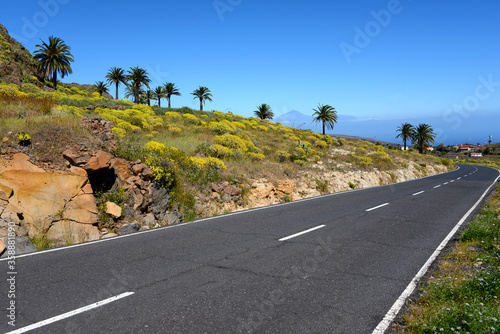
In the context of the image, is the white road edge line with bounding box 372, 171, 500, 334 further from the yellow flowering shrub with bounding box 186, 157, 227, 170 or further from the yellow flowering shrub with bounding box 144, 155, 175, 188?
the yellow flowering shrub with bounding box 186, 157, 227, 170

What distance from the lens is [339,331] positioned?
11.5ft

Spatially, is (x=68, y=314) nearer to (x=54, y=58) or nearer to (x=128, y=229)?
(x=128, y=229)

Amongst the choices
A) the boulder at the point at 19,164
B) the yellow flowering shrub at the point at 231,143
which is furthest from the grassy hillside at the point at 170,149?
the boulder at the point at 19,164

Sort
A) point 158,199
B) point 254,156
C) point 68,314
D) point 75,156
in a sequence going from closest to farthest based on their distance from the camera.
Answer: point 68,314 → point 75,156 → point 158,199 → point 254,156

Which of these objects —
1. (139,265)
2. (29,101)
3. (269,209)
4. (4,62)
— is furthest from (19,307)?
(4,62)

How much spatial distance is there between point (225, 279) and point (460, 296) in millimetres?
3447

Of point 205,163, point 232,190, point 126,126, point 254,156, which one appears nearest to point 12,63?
point 126,126

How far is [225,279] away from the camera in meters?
4.86

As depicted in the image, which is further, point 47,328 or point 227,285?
point 227,285

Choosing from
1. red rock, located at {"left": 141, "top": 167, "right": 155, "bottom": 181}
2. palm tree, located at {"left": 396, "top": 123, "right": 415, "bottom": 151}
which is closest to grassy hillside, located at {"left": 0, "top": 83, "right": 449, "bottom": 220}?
red rock, located at {"left": 141, "top": 167, "right": 155, "bottom": 181}

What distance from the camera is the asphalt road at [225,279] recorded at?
11.9 ft

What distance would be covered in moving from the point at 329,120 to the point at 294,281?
53906 millimetres

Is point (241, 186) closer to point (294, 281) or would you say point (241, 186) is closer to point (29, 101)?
point (294, 281)

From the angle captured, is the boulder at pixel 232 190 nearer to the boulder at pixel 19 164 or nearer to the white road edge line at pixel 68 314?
the boulder at pixel 19 164
